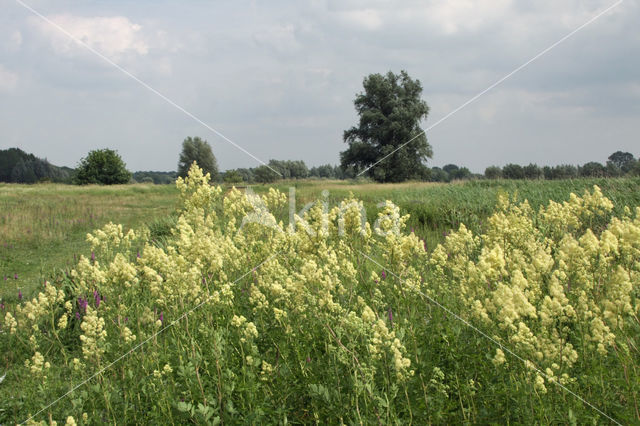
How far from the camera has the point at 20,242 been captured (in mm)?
11297

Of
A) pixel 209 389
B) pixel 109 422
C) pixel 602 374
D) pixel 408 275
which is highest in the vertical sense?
pixel 408 275

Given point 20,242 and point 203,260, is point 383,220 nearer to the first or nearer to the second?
point 203,260

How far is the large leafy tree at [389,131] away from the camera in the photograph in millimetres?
35219

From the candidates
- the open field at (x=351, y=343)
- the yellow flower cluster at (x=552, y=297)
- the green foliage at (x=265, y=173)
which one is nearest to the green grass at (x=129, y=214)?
the green foliage at (x=265, y=173)

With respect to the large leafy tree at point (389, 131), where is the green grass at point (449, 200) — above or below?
below

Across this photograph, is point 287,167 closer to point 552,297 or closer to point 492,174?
point 552,297

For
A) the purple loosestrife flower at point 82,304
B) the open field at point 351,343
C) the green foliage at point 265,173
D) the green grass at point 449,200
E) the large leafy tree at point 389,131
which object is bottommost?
the purple loosestrife flower at point 82,304

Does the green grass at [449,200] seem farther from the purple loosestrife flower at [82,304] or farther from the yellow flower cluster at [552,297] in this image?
the purple loosestrife flower at [82,304]

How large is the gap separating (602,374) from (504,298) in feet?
2.29

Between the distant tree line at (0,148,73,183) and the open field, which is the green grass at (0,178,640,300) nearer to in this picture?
the distant tree line at (0,148,73,183)

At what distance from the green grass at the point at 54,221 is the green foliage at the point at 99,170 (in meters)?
11.9

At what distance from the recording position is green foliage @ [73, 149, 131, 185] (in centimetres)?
3148

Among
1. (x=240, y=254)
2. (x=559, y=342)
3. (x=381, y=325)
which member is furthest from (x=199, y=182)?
(x=559, y=342)

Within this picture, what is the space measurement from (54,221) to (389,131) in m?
26.4
